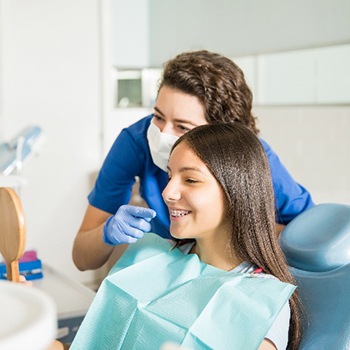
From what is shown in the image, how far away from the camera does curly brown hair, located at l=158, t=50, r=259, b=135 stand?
5.36 ft

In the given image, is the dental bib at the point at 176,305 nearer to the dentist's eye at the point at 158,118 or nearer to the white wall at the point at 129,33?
the dentist's eye at the point at 158,118

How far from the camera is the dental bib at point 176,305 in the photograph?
1220mm

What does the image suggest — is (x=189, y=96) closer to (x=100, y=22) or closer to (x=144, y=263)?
(x=144, y=263)

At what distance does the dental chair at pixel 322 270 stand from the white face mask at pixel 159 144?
0.39 m

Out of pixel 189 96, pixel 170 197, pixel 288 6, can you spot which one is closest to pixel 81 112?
pixel 288 6

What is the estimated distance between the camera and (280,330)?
4.03ft

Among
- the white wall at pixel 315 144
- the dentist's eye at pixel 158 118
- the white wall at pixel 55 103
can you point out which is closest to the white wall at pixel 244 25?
the white wall at pixel 315 144

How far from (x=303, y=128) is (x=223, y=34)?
775 mm

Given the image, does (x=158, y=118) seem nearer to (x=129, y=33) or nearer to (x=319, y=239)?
(x=319, y=239)

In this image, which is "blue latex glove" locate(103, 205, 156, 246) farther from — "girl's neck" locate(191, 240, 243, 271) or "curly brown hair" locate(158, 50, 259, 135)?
"curly brown hair" locate(158, 50, 259, 135)

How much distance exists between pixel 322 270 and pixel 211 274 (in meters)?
0.26

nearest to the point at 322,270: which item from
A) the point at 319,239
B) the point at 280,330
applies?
the point at 319,239

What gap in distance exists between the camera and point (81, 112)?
372 centimetres

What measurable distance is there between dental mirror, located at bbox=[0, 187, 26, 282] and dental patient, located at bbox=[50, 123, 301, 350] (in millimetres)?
351
